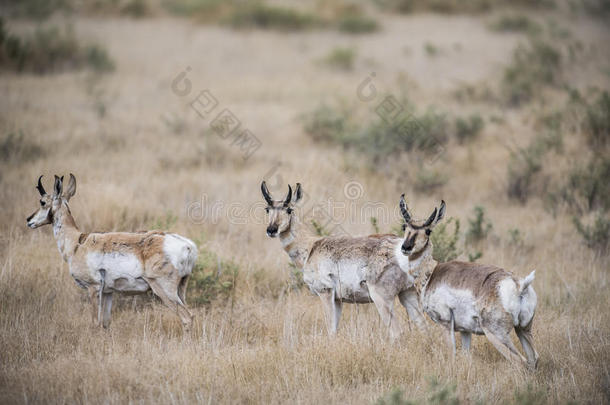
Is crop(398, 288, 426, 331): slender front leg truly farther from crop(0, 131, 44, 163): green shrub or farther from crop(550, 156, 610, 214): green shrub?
crop(0, 131, 44, 163): green shrub

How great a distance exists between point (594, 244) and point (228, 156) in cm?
778

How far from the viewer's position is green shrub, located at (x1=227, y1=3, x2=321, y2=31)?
2969cm

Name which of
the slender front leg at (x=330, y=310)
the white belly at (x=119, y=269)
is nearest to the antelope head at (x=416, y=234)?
the slender front leg at (x=330, y=310)

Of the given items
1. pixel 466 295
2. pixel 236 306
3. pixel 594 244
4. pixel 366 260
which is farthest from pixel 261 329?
pixel 594 244

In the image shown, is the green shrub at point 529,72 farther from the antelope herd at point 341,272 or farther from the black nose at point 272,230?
the black nose at point 272,230

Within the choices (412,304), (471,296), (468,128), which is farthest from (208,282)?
(468,128)

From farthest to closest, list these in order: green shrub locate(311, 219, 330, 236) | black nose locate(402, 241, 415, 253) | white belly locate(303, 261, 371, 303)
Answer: green shrub locate(311, 219, 330, 236) → white belly locate(303, 261, 371, 303) → black nose locate(402, 241, 415, 253)

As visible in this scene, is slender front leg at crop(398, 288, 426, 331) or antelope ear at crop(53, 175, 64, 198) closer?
slender front leg at crop(398, 288, 426, 331)

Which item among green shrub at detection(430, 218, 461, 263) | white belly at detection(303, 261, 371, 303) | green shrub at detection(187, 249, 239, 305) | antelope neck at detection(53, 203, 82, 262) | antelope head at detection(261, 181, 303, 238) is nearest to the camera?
white belly at detection(303, 261, 371, 303)

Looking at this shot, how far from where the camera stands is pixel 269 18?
3006 cm

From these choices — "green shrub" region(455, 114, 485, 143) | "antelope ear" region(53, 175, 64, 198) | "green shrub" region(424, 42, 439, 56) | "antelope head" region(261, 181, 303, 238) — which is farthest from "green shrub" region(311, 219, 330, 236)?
"green shrub" region(424, 42, 439, 56)

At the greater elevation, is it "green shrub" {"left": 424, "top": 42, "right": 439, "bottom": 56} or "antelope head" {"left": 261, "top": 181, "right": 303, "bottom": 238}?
"green shrub" {"left": 424, "top": 42, "right": 439, "bottom": 56}

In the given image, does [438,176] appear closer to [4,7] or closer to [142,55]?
[142,55]

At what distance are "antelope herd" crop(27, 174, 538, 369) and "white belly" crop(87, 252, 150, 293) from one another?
12mm
